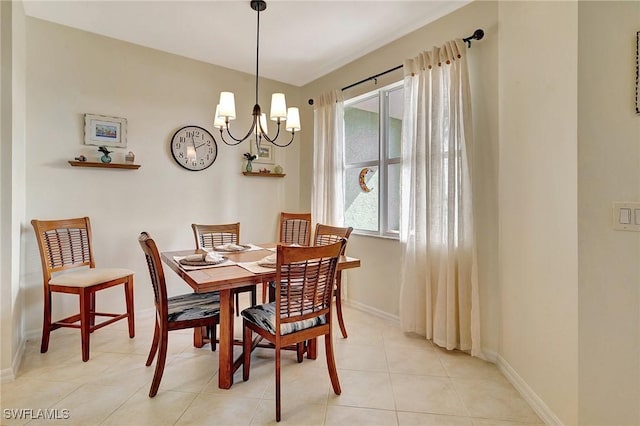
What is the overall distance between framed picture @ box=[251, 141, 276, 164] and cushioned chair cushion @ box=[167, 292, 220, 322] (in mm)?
2070

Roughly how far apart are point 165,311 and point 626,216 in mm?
2312

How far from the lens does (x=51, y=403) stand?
1.75 m

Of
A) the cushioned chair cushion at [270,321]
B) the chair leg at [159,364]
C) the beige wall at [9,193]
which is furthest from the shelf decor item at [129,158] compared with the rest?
the cushioned chair cushion at [270,321]

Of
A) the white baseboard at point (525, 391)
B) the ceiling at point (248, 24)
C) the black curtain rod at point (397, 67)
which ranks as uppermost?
the ceiling at point (248, 24)

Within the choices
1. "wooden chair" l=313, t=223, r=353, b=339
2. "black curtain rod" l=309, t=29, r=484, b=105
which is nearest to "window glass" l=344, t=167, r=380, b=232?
"wooden chair" l=313, t=223, r=353, b=339

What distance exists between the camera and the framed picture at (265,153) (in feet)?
12.6

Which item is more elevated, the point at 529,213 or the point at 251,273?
the point at 529,213

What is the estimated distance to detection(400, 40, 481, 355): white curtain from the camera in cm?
229

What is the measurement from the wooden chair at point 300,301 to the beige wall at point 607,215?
1.18 meters

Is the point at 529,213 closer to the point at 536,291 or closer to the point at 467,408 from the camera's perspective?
the point at 536,291

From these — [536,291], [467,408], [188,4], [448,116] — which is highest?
[188,4]

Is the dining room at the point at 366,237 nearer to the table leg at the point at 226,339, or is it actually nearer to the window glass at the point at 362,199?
the table leg at the point at 226,339

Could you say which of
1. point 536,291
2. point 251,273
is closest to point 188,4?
point 251,273

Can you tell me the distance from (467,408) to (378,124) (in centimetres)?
251
